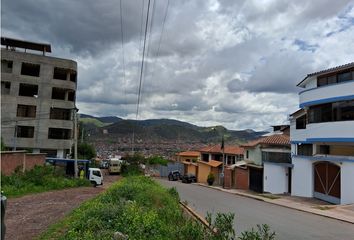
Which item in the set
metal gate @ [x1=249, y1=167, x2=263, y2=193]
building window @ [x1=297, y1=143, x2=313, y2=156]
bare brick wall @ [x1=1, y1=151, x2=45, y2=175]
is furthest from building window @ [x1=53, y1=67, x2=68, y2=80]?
building window @ [x1=297, y1=143, x2=313, y2=156]

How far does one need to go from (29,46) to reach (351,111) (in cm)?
4600

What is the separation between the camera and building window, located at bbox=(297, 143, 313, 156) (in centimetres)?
3382

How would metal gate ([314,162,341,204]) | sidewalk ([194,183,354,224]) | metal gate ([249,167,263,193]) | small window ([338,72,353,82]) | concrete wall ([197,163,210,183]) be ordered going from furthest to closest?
concrete wall ([197,163,210,183]), metal gate ([249,167,263,193]), small window ([338,72,353,82]), metal gate ([314,162,341,204]), sidewalk ([194,183,354,224])

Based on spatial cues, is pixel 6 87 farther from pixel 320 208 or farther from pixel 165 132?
pixel 165 132

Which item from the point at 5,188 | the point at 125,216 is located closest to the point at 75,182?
the point at 5,188

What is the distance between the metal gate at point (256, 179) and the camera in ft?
139

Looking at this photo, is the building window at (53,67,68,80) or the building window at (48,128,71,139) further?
the building window at (53,67,68,80)

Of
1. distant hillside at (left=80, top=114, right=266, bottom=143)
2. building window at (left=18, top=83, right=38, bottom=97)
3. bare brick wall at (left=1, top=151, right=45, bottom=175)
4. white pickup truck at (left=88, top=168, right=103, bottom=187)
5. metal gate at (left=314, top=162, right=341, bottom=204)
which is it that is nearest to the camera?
bare brick wall at (left=1, top=151, right=45, bottom=175)

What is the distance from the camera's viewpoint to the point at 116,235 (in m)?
8.67

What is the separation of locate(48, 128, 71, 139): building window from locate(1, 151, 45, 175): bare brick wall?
20.8 meters

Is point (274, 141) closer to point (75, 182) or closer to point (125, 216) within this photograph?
point (75, 182)

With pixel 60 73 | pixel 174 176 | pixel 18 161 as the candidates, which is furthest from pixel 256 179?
pixel 60 73

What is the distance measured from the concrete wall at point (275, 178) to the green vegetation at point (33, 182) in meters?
17.8

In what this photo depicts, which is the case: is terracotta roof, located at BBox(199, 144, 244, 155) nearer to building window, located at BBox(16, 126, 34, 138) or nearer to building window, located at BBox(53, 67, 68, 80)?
building window, located at BBox(53, 67, 68, 80)
